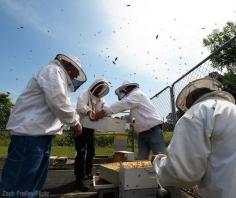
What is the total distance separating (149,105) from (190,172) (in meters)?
4.32

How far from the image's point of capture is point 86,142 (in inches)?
285

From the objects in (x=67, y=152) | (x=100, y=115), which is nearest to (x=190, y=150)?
(x=100, y=115)

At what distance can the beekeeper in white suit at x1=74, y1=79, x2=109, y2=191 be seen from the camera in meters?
6.69

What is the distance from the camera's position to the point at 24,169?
13.8ft

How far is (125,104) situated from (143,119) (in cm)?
46

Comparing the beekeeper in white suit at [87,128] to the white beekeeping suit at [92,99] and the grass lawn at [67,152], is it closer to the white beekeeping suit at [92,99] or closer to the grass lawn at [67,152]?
the white beekeeping suit at [92,99]

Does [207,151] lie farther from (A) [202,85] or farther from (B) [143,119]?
(B) [143,119]

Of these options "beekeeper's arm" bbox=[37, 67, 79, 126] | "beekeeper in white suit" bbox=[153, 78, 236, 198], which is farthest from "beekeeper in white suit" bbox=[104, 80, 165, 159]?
"beekeeper in white suit" bbox=[153, 78, 236, 198]

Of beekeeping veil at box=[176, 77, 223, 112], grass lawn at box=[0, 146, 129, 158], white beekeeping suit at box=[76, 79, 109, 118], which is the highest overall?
grass lawn at box=[0, 146, 129, 158]

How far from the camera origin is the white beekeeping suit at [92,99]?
6883mm

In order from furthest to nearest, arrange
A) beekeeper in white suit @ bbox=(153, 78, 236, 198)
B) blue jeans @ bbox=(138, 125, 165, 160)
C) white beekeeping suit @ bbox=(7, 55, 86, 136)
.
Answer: blue jeans @ bbox=(138, 125, 165, 160) → white beekeeping suit @ bbox=(7, 55, 86, 136) → beekeeper in white suit @ bbox=(153, 78, 236, 198)

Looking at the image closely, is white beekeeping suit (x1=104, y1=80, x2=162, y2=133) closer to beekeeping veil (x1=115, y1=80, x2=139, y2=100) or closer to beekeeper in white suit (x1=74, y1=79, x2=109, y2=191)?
beekeeping veil (x1=115, y1=80, x2=139, y2=100)

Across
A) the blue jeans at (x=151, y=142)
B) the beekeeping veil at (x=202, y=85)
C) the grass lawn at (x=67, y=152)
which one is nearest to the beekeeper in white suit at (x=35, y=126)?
the beekeeping veil at (x=202, y=85)

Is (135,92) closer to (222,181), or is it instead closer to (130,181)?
(130,181)
